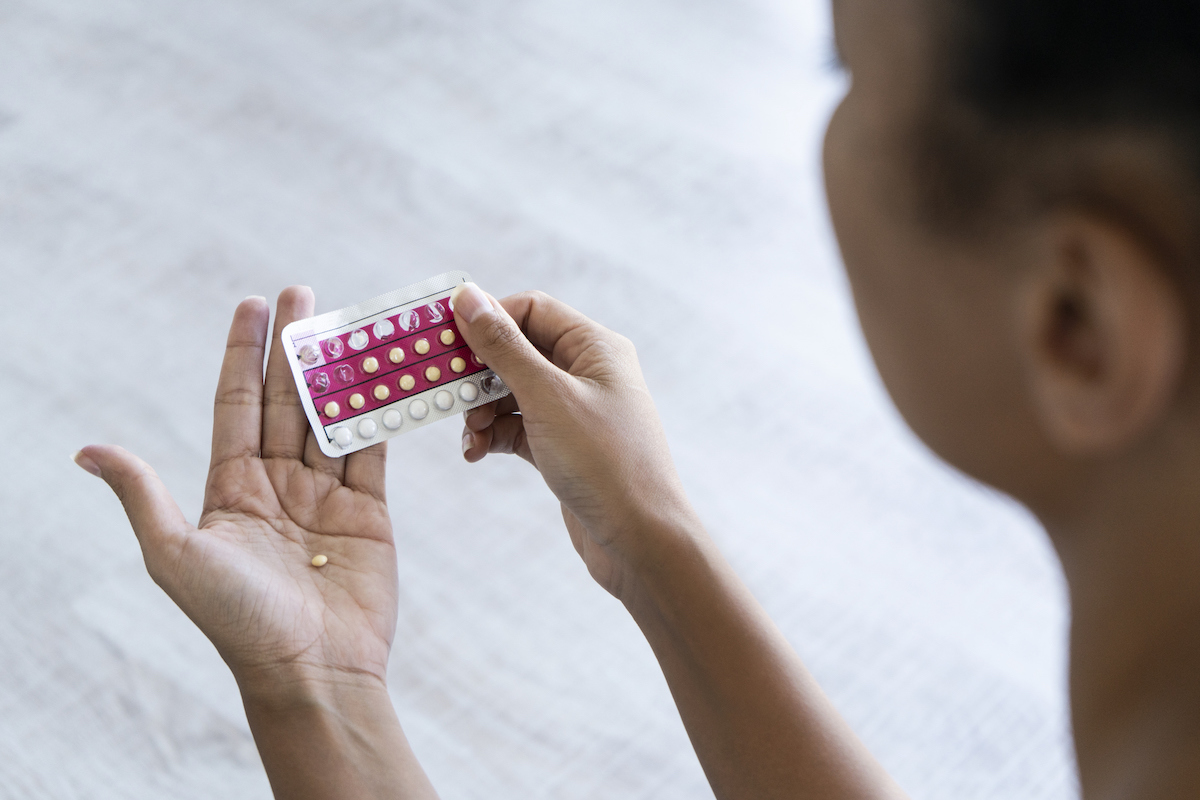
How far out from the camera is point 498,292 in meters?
1.23

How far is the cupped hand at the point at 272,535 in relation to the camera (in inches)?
27.8

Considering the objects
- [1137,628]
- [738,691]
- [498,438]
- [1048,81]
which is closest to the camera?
[1048,81]

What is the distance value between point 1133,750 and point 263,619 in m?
0.56

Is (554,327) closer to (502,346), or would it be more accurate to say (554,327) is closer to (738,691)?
(502,346)

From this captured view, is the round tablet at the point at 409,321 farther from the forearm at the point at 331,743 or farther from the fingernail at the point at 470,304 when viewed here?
the forearm at the point at 331,743

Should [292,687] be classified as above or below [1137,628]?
below

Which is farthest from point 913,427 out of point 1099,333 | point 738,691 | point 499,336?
point 499,336

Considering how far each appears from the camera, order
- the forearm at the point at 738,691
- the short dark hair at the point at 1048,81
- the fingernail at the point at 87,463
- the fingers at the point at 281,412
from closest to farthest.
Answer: the short dark hair at the point at 1048,81 → the forearm at the point at 738,691 → the fingernail at the point at 87,463 → the fingers at the point at 281,412

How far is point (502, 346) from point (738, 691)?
1.01ft

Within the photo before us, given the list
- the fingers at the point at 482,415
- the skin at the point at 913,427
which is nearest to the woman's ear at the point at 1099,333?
the skin at the point at 913,427

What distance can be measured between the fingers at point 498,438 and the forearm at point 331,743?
23 cm

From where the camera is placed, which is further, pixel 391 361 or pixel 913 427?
pixel 391 361

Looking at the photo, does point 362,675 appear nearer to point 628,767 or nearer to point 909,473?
point 628,767

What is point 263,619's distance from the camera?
71 centimetres
